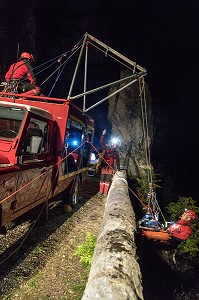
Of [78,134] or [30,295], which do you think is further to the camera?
[78,134]

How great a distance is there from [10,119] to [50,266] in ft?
10.2

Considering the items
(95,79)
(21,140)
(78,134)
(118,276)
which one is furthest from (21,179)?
(95,79)

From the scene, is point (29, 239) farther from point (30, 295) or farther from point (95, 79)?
point (95, 79)

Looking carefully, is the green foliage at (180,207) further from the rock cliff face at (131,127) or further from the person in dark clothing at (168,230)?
the person in dark clothing at (168,230)

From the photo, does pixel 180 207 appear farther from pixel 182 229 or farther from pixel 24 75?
pixel 24 75

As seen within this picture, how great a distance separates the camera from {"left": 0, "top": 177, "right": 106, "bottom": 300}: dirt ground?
11.1 feet

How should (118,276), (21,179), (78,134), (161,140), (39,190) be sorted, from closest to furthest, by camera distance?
(118,276) → (21,179) → (39,190) → (78,134) → (161,140)

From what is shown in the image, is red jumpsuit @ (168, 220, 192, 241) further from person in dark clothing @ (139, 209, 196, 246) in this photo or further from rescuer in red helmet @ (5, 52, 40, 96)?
rescuer in red helmet @ (5, 52, 40, 96)

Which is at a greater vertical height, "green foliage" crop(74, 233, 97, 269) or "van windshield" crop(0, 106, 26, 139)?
"van windshield" crop(0, 106, 26, 139)

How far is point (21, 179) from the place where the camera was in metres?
3.95

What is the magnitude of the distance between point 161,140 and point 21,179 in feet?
75.1

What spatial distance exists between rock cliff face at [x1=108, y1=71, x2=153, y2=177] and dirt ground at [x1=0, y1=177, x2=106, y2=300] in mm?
11499

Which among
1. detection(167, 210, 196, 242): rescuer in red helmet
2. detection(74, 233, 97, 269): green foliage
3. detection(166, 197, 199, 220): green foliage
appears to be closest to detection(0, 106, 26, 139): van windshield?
detection(74, 233, 97, 269): green foliage

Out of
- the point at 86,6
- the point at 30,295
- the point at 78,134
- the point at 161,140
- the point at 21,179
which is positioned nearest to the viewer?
the point at 30,295
